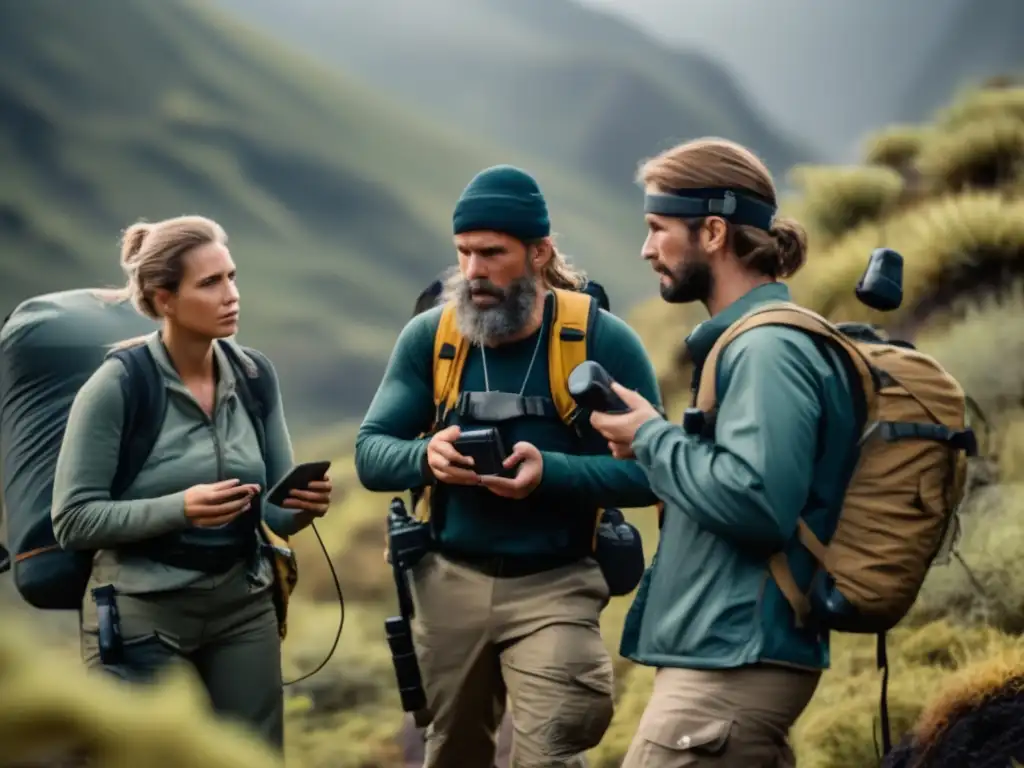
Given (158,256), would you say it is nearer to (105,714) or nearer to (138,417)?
(138,417)

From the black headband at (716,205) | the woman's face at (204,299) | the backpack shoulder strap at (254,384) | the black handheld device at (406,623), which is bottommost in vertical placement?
the black handheld device at (406,623)

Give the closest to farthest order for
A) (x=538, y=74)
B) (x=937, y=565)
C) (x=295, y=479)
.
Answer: (x=295, y=479) → (x=937, y=565) → (x=538, y=74)

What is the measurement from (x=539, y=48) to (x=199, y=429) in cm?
6397

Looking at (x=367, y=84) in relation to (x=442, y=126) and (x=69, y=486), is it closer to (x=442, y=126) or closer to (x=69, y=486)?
(x=442, y=126)

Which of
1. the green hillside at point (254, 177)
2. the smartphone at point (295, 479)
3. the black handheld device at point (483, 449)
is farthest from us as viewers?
the green hillside at point (254, 177)

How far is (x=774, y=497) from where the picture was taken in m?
3.04

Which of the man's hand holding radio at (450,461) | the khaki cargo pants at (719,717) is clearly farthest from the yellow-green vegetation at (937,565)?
the man's hand holding radio at (450,461)

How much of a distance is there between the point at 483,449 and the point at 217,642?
1234 millimetres

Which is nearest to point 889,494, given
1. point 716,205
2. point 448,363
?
point 716,205

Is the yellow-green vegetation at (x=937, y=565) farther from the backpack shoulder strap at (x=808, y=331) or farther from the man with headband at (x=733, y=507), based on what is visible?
the backpack shoulder strap at (x=808, y=331)

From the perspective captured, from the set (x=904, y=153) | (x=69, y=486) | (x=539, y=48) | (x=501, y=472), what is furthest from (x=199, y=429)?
(x=539, y=48)

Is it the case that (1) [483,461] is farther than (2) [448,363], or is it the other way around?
(2) [448,363]

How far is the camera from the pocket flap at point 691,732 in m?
3.20

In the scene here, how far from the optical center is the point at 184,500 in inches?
166
